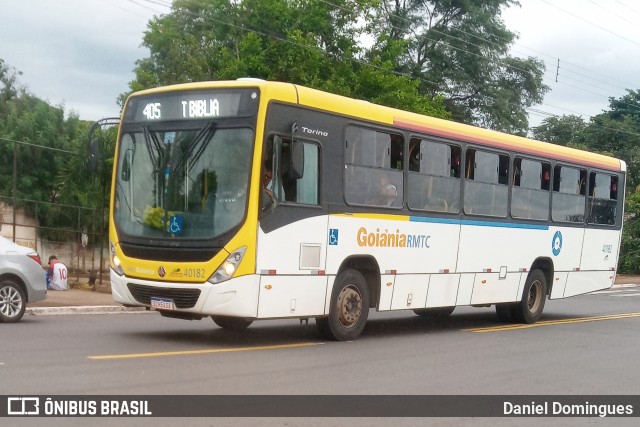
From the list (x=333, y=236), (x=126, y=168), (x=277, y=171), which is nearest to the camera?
(x=277, y=171)

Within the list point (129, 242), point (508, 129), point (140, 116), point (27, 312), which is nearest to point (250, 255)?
point (129, 242)

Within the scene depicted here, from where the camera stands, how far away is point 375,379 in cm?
1034

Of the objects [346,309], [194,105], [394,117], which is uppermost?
[394,117]

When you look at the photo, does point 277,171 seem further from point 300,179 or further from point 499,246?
point 499,246

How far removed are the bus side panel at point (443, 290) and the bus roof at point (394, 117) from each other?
240 cm

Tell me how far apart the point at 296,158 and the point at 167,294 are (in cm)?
246

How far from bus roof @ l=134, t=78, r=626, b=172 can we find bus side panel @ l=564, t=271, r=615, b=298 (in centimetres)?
241

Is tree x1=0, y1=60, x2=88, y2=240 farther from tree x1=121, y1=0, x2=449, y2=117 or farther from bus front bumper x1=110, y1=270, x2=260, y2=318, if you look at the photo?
bus front bumper x1=110, y1=270, x2=260, y2=318

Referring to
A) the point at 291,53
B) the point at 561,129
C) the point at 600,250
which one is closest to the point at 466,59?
the point at 561,129

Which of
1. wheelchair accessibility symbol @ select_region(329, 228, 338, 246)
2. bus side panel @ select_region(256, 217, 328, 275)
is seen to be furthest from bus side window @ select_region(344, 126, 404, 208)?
bus side panel @ select_region(256, 217, 328, 275)

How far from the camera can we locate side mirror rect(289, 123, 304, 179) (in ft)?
40.0

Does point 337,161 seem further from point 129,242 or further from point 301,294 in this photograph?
point 129,242

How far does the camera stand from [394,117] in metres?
14.6

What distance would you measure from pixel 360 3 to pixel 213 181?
28.1 metres
